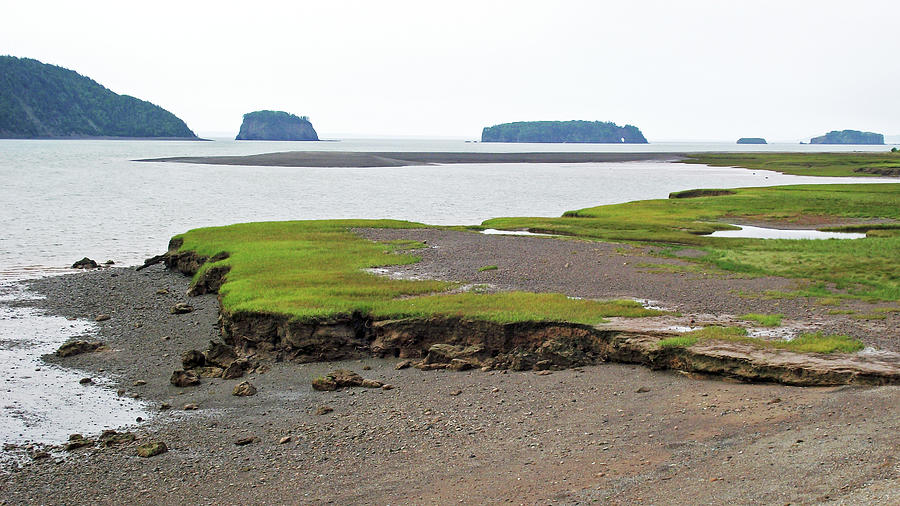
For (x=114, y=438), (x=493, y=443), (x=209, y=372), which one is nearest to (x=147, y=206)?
(x=209, y=372)

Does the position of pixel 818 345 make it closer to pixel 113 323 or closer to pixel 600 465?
pixel 600 465

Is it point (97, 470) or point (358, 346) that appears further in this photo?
point (358, 346)

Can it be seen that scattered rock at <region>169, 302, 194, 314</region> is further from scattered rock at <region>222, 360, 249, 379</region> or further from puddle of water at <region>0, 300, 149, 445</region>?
scattered rock at <region>222, 360, 249, 379</region>

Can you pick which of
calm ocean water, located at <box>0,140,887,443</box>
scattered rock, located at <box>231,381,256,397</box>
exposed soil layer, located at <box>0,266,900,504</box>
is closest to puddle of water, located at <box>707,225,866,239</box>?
calm ocean water, located at <box>0,140,887,443</box>

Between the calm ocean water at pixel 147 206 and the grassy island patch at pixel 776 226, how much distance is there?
13.8 meters

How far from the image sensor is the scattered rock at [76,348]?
24.7 m

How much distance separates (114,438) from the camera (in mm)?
17219

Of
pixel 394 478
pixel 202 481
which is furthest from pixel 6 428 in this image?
pixel 394 478

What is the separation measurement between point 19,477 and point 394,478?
23.5 feet

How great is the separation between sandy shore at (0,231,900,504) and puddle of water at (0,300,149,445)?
0.77m

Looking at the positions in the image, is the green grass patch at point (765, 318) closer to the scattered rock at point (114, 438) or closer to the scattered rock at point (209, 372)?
the scattered rock at point (209, 372)

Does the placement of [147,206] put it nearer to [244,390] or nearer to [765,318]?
[244,390]

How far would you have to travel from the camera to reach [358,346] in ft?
76.9

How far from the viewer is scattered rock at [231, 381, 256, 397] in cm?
2030
